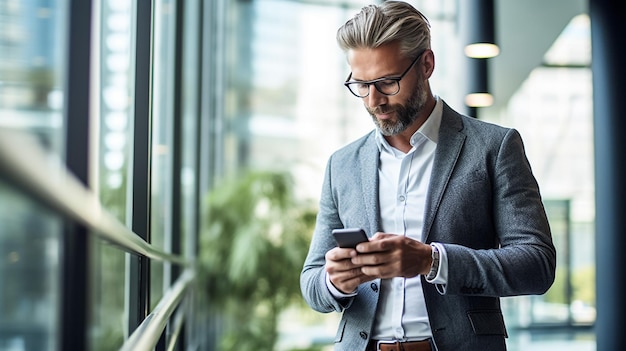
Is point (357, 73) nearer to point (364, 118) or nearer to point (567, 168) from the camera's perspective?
point (364, 118)

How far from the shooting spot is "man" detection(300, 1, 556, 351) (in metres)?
1.87

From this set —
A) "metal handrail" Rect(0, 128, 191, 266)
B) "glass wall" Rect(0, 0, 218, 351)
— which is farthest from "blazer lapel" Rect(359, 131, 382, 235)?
"metal handrail" Rect(0, 128, 191, 266)

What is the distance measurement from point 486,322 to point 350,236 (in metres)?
0.45

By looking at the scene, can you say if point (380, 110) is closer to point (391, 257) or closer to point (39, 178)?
point (391, 257)

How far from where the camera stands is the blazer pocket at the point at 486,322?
1967 mm

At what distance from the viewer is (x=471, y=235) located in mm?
1997

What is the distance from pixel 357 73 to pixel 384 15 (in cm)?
17

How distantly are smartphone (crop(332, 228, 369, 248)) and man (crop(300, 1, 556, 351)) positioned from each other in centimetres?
2

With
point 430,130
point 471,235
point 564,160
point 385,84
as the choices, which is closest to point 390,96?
point 385,84

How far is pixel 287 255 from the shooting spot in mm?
7672

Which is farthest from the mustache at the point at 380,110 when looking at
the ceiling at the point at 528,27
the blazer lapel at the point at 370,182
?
the ceiling at the point at 528,27

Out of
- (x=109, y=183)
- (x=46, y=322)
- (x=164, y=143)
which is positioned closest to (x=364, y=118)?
(x=164, y=143)

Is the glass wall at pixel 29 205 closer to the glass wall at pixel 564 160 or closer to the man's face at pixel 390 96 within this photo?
the man's face at pixel 390 96

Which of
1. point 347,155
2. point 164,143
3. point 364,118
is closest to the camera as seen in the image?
point 347,155
